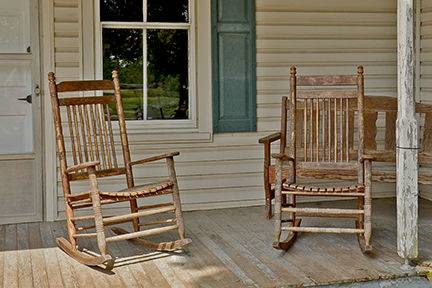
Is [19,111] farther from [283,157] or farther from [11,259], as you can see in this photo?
[283,157]

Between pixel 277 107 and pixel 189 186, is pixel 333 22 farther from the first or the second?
pixel 189 186

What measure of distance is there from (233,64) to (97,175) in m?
1.79

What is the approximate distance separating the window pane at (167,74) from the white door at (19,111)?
95 centimetres

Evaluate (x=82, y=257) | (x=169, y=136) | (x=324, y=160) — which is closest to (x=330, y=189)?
(x=324, y=160)

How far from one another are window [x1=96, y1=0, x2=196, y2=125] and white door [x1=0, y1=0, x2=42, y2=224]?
558mm

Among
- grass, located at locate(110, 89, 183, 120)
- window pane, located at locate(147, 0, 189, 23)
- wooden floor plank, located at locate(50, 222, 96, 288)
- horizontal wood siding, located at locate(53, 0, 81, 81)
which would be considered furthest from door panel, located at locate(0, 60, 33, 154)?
wooden floor plank, located at locate(50, 222, 96, 288)

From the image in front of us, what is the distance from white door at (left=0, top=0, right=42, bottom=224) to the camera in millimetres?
4867

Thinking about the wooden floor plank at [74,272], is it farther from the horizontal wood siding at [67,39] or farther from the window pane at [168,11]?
the window pane at [168,11]

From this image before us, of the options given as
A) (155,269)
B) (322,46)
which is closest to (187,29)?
(322,46)

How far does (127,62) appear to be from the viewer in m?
5.13

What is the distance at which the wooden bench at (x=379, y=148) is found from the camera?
14.2 ft

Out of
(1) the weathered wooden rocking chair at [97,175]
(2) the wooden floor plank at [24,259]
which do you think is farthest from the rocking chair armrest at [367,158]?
(2) the wooden floor plank at [24,259]

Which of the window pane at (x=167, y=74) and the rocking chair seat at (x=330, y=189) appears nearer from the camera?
the rocking chair seat at (x=330, y=189)

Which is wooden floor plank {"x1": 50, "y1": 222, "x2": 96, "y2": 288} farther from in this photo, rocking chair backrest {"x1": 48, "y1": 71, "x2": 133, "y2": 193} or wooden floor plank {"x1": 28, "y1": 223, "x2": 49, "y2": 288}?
rocking chair backrest {"x1": 48, "y1": 71, "x2": 133, "y2": 193}
